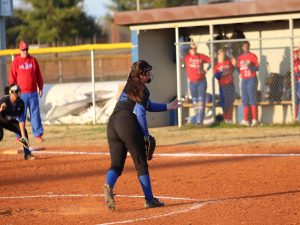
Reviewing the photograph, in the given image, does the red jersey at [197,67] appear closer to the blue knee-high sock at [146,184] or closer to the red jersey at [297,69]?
the red jersey at [297,69]

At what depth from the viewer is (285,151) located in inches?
606

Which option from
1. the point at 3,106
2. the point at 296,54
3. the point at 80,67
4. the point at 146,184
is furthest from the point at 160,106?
the point at 80,67

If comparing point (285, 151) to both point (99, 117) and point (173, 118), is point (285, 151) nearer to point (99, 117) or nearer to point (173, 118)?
point (173, 118)

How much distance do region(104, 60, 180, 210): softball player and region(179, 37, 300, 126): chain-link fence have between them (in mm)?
11155

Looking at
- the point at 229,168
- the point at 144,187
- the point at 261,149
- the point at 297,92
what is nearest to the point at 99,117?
the point at 297,92

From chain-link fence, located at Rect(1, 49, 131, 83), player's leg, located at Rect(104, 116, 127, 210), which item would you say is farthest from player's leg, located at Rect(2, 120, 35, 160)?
chain-link fence, located at Rect(1, 49, 131, 83)

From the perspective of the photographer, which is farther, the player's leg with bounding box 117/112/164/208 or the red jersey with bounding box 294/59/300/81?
the red jersey with bounding box 294/59/300/81

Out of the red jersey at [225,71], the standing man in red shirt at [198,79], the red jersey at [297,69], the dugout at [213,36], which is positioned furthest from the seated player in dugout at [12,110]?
the red jersey at [297,69]

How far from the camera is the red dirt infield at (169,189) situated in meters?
8.98

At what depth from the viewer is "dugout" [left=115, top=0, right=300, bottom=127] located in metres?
20.1

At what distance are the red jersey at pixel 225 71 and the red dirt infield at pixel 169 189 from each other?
4439 millimetres

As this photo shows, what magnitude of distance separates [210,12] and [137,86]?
11679mm

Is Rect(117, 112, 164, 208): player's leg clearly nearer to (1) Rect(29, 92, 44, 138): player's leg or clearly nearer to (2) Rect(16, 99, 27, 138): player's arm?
(2) Rect(16, 99, 27, 138): player's arm

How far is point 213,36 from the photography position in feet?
70.8
